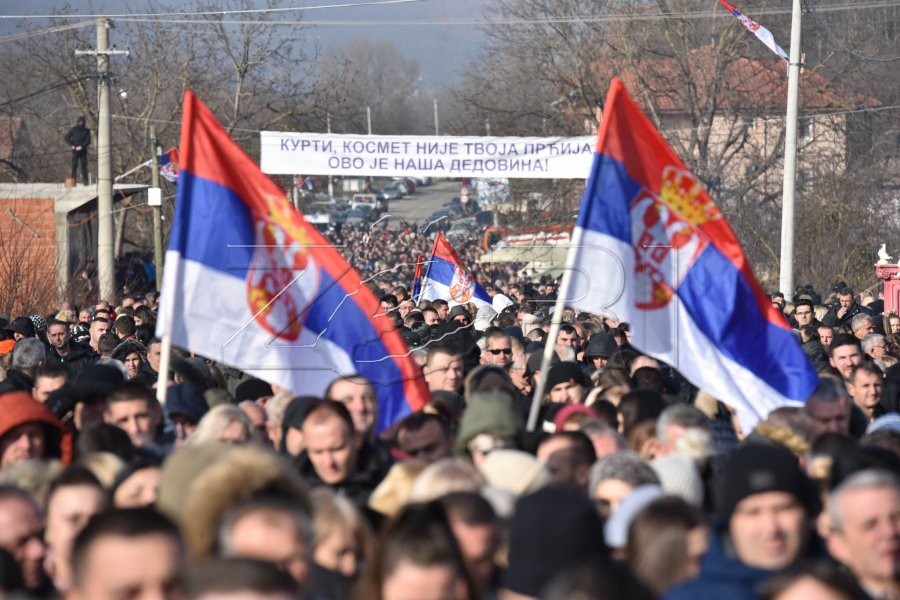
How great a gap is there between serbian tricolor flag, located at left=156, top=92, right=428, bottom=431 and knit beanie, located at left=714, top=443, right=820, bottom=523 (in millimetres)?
3374

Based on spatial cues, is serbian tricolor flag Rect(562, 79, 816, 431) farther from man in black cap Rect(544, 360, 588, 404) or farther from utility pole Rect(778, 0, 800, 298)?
utility pole Rect(778, 0, 800, 298)

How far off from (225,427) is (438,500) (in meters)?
1.99

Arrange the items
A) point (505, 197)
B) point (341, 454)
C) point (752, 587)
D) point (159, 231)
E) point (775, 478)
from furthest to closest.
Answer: point (505, 197) → point (159, 231) → point (341, 454) → point (775, 478) → point (752, 587)

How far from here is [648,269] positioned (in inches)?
338

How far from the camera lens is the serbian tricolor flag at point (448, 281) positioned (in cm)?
1998

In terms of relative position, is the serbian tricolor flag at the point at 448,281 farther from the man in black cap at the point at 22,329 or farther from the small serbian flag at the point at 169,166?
the small serbian flag at the point at 169,166

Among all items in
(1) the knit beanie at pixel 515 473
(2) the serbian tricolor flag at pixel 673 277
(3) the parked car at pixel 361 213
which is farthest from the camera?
(3) the parked car at pixel 361 213

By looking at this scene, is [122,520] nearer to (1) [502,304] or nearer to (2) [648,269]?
(2) [648,269]

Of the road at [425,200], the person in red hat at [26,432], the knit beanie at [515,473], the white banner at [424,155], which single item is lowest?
the knit beanie at [515,473]

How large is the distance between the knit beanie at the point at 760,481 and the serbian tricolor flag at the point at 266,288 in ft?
11.1

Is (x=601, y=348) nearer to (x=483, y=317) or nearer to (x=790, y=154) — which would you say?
(x=483, y=317)

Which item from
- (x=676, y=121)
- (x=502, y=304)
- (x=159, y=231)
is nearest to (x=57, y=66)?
(x=159, y=231)

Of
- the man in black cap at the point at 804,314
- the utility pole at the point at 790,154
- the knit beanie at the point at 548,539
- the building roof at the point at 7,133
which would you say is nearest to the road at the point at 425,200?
the building roof at the point at 7,133

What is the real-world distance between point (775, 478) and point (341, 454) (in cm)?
193
